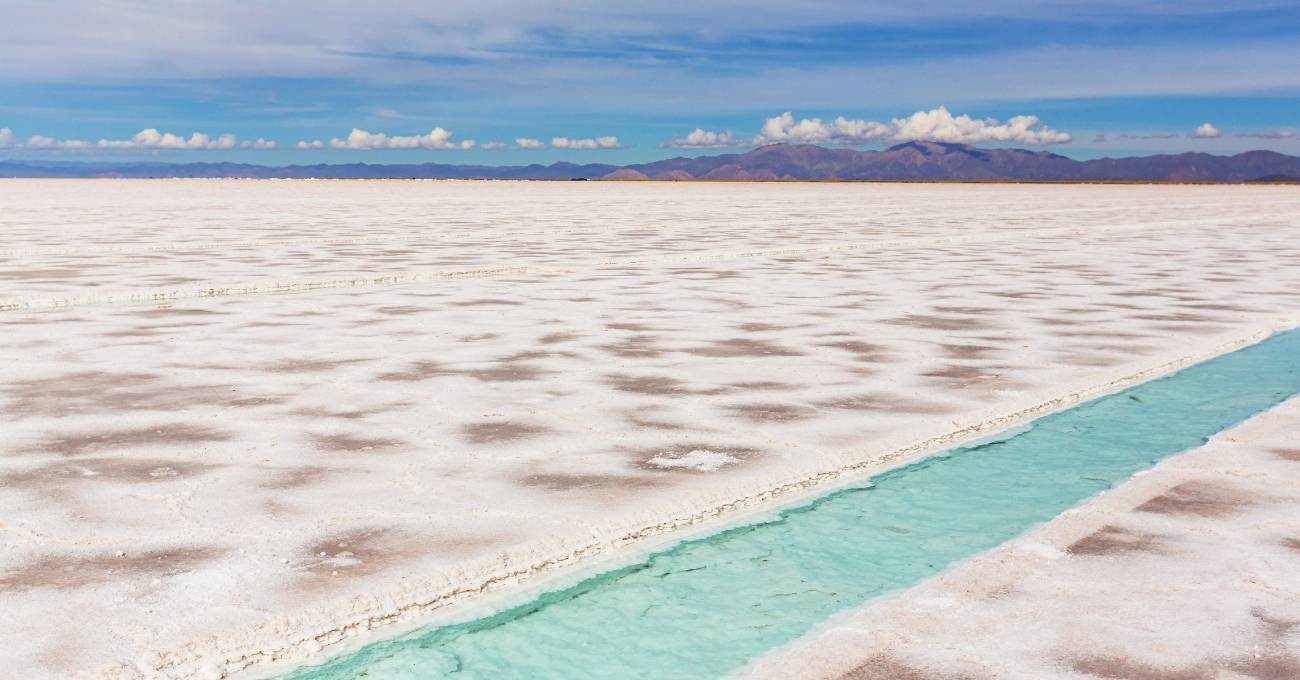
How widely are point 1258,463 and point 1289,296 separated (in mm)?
6964

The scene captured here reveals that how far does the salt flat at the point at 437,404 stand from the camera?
3.43 m

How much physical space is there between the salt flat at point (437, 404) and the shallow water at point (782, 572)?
19 centimetres

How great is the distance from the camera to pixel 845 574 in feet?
12.1

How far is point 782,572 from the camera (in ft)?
12.1

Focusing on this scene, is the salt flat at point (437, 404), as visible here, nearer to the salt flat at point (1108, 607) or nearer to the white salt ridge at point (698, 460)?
the white salt ridge at point (698, 460)

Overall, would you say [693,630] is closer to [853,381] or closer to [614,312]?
[853,381]

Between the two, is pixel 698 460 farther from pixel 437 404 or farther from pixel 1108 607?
pixel 1108 607

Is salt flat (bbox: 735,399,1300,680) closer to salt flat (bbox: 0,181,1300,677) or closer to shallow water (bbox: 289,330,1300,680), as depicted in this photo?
shallow water (bbox: 289,330,1300,680)

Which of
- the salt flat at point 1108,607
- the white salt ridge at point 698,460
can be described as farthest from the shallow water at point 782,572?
the white salt ridge at point 698,460

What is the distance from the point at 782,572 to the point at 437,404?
258 cm

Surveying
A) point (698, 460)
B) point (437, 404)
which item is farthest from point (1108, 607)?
point (437, 404)

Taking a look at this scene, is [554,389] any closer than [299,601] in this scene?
No

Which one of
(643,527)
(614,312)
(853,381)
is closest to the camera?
(643,527)

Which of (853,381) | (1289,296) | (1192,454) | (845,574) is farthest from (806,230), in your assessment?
(845,574)
